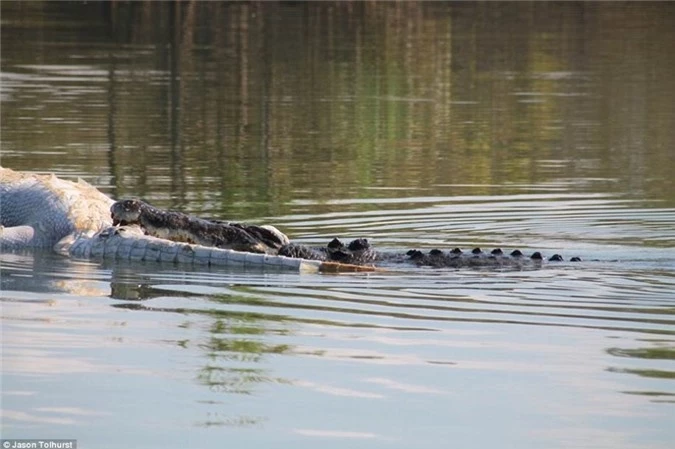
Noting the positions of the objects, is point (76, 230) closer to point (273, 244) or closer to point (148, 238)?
point (148, 238)

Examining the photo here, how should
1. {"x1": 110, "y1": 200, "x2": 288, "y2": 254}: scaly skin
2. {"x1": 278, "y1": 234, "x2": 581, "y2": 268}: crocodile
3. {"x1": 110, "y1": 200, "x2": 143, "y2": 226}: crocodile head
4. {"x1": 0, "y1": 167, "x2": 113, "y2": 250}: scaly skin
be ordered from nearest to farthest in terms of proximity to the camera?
{"x1": 278, "y1": 234, "x2": 581, "y2": 268}: crocodile → {"x1": 110, "y1": 200, "x2": 288, "y2": 254}: scaly skin → {"x1": 110, "y1": 200, "x2": 143, "y2": 226}: crocodile head → {"x1": 0, "y1": 167, "x2": 113, "y2": 250}: scaly skin

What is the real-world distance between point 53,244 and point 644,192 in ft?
20.8

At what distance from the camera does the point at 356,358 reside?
9102 mm

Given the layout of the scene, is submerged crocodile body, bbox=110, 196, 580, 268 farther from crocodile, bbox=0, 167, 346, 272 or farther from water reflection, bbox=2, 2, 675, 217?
water reflection, bbox=2, 2, 675, 217

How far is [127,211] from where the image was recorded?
12.6m

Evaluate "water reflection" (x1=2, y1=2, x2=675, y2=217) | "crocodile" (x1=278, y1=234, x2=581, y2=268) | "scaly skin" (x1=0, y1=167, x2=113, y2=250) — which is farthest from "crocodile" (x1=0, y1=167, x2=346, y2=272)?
"water reflection" (x1=2, y1=2, x2=675, y2=217)

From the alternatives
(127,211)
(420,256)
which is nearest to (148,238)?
(127,211)

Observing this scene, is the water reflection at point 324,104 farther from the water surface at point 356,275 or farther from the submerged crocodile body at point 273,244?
the submerged crocodile body at point 273,244

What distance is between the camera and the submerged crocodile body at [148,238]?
40.1 feet

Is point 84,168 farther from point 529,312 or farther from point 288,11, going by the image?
point 288,11

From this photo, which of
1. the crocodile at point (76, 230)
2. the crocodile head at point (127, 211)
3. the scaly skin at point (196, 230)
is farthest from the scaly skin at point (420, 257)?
the crocodile head at point (127, 211)

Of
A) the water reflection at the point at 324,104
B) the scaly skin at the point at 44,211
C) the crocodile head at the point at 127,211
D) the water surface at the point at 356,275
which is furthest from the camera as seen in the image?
Answer: the water reflection at the point at 324,104

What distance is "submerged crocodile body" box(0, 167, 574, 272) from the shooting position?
12219mm

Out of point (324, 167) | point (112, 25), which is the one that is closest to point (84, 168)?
point (324, 167)
